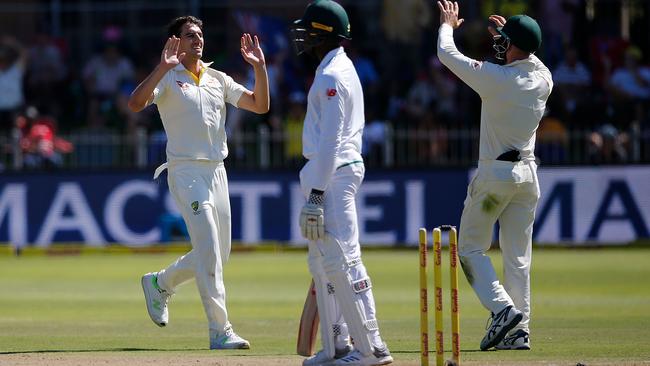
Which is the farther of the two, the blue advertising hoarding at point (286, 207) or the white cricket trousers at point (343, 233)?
the blue advertising hoarding at point (286, 207)

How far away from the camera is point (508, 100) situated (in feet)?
32.3

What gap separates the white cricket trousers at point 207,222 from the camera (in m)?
9.91

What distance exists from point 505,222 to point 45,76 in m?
17.0

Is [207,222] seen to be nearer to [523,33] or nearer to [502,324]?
[502,324]

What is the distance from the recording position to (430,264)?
63.7ft

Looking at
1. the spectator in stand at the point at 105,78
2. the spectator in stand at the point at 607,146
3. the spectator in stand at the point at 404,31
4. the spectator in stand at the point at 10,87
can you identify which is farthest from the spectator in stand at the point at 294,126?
the spectator in stand at the point at 10,87

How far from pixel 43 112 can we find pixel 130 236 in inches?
202

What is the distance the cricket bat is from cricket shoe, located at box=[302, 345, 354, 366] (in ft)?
1.46

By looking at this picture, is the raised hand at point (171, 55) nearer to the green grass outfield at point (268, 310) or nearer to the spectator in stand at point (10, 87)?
the green grass outfield at point (268, 310)

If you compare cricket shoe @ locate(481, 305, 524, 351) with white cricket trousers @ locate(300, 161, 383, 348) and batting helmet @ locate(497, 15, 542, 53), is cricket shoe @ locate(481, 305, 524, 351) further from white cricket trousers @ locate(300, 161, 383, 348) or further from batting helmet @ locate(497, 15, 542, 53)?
batting helmet @ locate(497, 15, 542, 53)

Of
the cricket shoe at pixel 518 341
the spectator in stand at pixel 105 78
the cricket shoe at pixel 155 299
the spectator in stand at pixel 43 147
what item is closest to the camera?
the cricket shoe at pixel 518 341

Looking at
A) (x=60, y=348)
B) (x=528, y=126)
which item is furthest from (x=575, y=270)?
(x=60, y=348)

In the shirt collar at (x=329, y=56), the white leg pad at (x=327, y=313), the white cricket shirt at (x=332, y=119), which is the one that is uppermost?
the shirt collar at (x=329, y=56)

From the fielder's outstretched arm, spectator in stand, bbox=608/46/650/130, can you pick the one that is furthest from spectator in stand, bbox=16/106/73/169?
the fielder's outstretched arm
